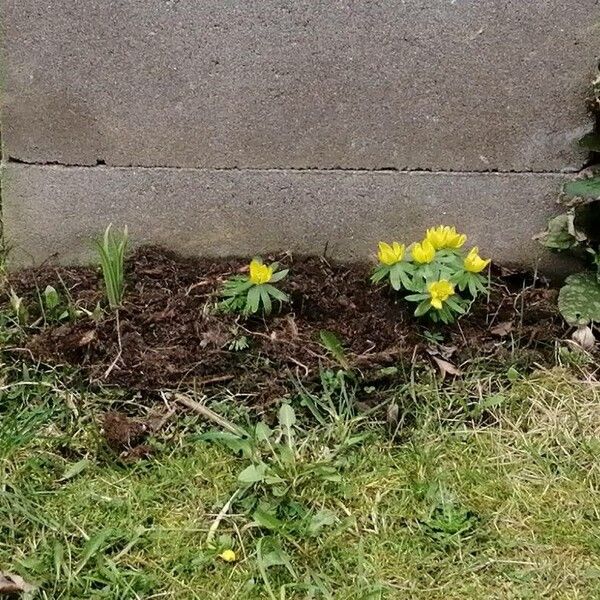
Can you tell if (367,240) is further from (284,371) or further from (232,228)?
(284,371)

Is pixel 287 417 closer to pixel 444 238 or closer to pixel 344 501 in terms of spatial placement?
pixel 344 501

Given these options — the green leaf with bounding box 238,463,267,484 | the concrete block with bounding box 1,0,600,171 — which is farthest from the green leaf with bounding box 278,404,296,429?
the concrete block with bounding box 1,0,600,171

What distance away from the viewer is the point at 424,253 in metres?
2.46

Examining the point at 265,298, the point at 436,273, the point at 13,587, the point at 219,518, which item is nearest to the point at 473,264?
the point at 436,273

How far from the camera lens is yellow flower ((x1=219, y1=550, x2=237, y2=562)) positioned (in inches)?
74.5

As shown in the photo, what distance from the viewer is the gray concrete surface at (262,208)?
2.66 meters

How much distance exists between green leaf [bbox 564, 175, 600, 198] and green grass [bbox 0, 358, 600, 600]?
0.56 m

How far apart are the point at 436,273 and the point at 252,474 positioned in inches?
33.8

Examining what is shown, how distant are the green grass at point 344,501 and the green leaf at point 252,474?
0.05 m

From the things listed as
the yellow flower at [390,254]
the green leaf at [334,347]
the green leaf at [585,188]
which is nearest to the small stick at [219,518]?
the green leaf at [334,347]

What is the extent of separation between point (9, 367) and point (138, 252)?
1.90ft

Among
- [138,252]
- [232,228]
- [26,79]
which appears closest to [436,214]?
[232,228]

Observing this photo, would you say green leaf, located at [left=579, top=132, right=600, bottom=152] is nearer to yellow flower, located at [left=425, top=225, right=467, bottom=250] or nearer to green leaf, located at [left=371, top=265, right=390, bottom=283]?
yellow flower, located at [left=425, top=225, right=467, bottom=250]

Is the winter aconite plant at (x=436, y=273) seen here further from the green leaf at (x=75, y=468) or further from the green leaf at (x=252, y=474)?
the green leaf at (x=75, y=468)
